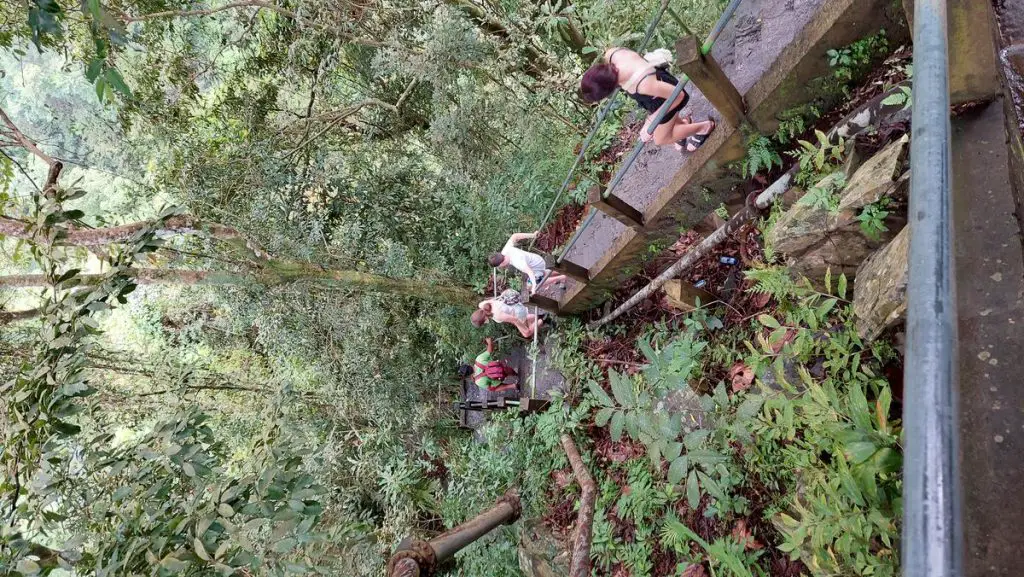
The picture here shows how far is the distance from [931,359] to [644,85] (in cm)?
355

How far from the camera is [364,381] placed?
7340 mm

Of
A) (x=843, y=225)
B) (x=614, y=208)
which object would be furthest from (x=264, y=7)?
(x=843, y=225)

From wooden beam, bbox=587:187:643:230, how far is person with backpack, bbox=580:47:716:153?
21.8 inches

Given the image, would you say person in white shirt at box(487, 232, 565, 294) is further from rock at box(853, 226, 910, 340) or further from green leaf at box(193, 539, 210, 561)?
green leaf at box(193, 539, 210, 561)

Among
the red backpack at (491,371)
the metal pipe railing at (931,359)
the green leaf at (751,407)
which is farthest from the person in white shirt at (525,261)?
the metal pipe railing at (931,359)

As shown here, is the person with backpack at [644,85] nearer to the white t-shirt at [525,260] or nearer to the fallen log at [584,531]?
the white t-shirt at [525,260]

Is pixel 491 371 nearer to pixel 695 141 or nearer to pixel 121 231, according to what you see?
pixel 695 141

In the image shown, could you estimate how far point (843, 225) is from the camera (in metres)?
2.80

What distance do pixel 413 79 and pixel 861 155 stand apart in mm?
5880

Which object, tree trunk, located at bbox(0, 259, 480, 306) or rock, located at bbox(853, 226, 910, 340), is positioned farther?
tree trunk, located at bbox(0, 259, 480, 306)

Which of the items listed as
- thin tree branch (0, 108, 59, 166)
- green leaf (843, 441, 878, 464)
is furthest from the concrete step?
thin tree branch (0, 108, 59, 166)

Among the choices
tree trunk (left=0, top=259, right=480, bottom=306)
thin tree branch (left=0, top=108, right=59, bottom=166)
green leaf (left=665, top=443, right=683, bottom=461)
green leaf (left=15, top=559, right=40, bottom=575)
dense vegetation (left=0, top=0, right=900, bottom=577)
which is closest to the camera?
green leaf (left=15, top=559, right=40, bottom=575)

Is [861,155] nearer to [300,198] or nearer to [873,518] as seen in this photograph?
[873,518]

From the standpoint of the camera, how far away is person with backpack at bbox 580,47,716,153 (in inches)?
153
